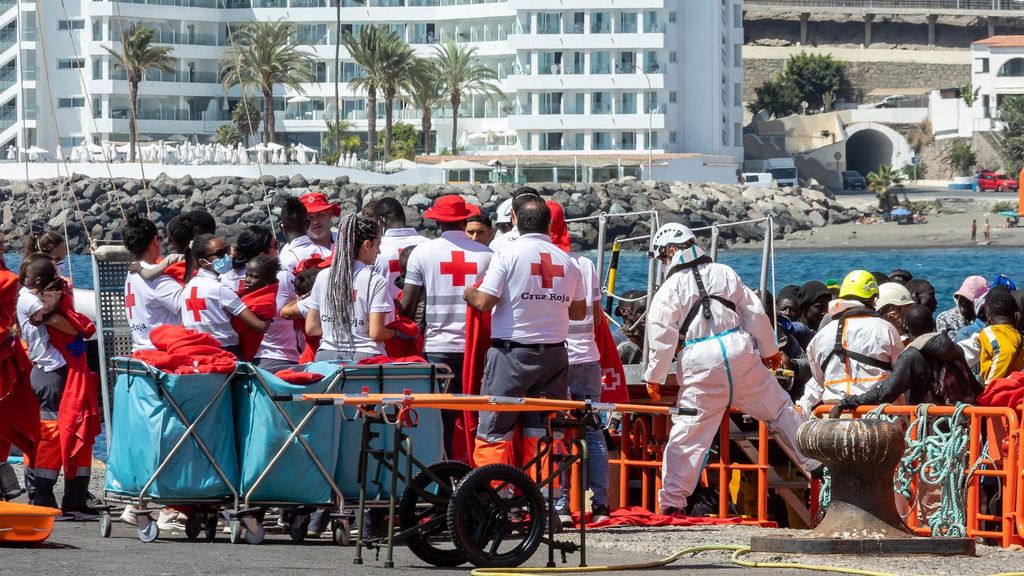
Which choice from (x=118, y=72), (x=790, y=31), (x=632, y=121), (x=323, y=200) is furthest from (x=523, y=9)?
(x=323, y=200)

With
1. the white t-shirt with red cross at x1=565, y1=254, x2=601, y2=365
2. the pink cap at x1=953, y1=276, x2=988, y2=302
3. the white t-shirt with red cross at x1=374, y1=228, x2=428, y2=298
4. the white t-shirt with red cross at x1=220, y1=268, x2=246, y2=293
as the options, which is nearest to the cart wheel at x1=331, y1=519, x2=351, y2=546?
the white t-shirt with red cross at x1=220, y1=268, x2=246, y2=293

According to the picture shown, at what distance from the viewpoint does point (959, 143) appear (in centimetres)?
12588

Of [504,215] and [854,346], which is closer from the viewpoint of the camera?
[854,346]

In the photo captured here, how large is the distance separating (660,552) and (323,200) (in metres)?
3.88

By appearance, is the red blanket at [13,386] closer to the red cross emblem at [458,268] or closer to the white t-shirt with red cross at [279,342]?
the white t-shirt with red cross at [279,342]

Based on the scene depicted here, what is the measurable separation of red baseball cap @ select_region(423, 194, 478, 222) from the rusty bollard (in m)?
2.62

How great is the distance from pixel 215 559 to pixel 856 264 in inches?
3236

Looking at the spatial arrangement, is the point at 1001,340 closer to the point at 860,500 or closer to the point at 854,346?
the point at 854,346

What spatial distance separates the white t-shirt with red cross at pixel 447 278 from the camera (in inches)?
412

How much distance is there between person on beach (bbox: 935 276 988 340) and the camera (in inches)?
534

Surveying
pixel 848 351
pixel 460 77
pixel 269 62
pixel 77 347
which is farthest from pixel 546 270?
pixel 269 62

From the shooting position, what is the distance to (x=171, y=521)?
984 cm

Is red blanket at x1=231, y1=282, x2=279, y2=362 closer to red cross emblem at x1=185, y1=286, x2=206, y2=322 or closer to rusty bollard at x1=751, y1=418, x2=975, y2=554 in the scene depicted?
red cross emblem at x1=185, y1=286, x2=206, y2=322

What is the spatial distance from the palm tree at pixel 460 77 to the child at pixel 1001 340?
94.0 meters
